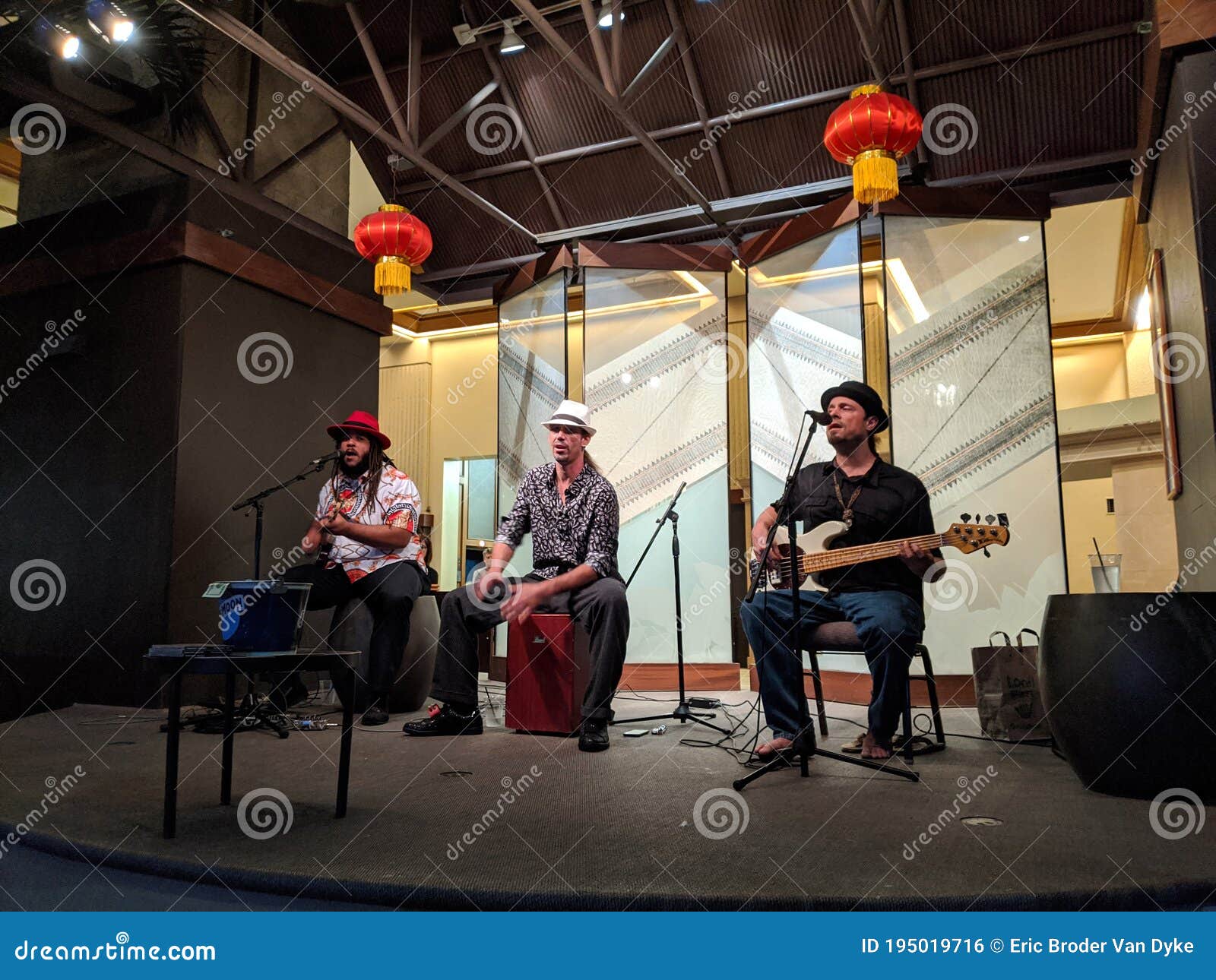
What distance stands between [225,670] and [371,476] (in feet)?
7.98

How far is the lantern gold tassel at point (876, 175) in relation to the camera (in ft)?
15.2

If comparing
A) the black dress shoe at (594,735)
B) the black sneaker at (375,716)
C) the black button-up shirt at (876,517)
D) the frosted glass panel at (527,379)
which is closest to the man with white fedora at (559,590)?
the black dress shoe at (594,735)

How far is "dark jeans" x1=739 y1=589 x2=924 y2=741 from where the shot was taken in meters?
3.26

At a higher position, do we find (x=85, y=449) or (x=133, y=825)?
(x=85, y=449)

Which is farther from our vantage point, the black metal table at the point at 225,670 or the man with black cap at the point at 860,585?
the man with black cap at the point at 860,585

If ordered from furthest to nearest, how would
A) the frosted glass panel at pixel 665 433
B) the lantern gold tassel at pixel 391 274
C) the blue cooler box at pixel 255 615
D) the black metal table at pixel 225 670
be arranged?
the frosted glass panel at pixel 665 433 → the lantern gold tassel at pixel 391 274 → the blue cooler box at pixel 255 615 → the black metal table at pixel 225 670

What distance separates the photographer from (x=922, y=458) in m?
5.44

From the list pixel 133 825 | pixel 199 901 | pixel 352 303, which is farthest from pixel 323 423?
pixel 199 901

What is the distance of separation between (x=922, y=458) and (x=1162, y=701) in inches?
114

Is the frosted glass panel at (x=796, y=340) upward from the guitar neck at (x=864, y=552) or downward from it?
upward

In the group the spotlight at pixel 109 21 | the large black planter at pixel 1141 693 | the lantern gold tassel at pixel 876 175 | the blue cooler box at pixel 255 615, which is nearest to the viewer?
the blue cooler box at pixel 255 615

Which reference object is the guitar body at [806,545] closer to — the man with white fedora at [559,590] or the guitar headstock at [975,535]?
the guitar headstock at [975,535]

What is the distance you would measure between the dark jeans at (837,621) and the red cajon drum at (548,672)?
2.81 ft

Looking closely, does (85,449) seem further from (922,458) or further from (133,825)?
(922,458)
